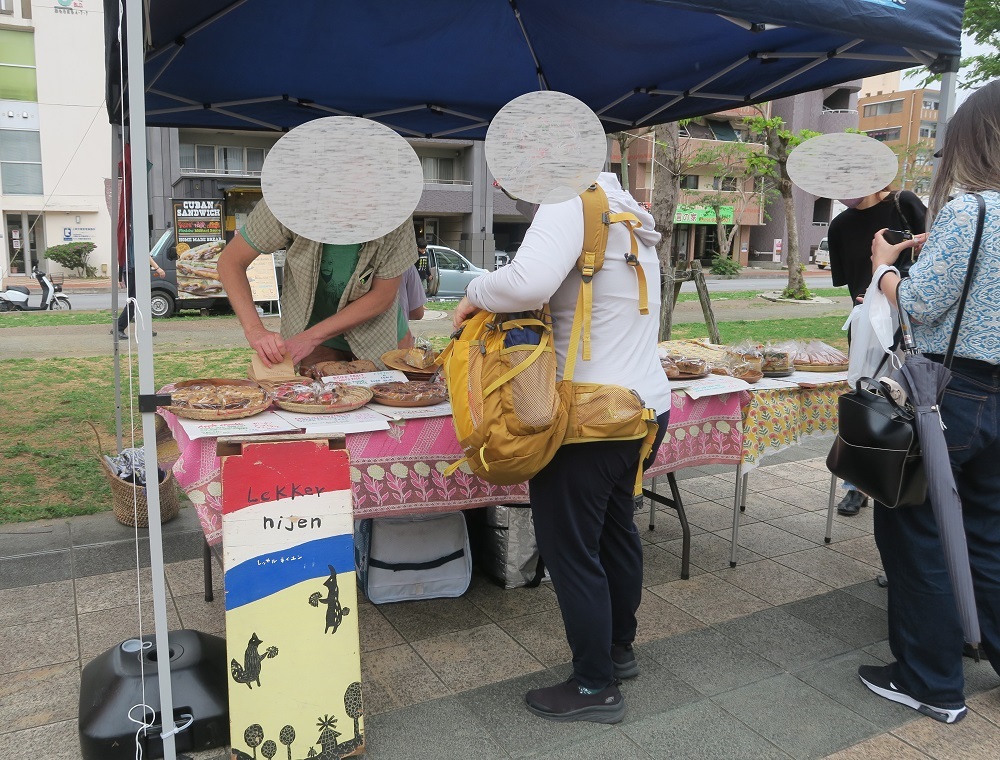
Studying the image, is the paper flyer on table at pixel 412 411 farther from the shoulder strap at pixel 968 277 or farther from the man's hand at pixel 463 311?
the shoulder strap at pixel 968 277

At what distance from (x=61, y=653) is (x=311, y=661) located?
1.26 metres

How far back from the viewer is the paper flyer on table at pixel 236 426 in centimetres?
240

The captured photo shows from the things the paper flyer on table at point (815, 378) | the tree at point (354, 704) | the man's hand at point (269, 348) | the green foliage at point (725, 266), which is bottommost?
the tree at point (354, 704)

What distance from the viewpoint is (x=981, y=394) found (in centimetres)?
233

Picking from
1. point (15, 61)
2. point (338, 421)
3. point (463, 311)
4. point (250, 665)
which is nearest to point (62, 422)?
point (338, 421)

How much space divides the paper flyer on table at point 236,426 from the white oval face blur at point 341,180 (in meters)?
0.64

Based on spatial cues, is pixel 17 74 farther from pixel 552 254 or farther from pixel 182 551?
pixel 552 254

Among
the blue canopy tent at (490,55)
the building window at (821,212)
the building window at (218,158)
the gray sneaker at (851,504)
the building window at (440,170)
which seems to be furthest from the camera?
the building window at (821,212)

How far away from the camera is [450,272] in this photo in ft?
58.9

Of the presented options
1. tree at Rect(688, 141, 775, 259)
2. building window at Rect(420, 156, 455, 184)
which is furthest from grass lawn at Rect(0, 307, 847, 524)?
building window at Rect(420, 156, 455, 184)

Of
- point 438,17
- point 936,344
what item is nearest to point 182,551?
point 438,17

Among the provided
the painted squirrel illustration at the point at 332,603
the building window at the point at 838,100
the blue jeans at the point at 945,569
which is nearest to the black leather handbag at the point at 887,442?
the blue jeans at the point at 945,569

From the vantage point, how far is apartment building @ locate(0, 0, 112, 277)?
23484mm

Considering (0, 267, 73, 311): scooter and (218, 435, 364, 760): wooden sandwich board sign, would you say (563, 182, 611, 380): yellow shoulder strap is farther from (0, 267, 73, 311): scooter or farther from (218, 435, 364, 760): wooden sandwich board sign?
(0, 267, 73, 311): scooter
